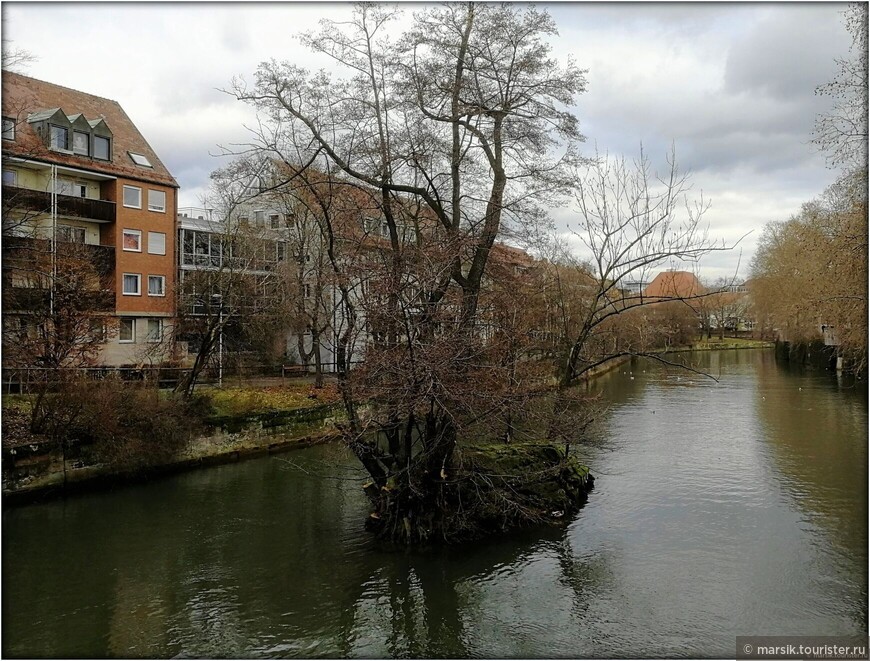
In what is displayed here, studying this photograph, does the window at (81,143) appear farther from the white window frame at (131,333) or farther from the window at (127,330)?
the window at (127,330)

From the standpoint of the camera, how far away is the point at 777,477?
1706 centimetres

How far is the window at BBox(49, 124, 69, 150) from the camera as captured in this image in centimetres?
2633

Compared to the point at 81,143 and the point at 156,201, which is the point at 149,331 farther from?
the point at 81,143

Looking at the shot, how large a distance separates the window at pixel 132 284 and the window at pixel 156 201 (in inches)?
114

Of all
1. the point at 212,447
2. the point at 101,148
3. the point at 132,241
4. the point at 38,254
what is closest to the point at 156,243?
the point at 132,241

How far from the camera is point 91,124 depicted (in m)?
27.7

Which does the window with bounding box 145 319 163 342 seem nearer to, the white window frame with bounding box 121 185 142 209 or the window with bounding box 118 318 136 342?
the window with bounding box 118 318 136 342

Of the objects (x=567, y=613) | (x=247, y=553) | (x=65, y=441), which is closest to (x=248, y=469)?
(x=65, y=441)

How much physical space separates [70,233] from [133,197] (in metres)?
3.75

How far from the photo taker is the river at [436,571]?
9344 millimetres

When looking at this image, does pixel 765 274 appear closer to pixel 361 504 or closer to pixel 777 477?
pixel 777 477

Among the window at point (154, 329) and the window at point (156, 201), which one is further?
the window at point (156, 201)

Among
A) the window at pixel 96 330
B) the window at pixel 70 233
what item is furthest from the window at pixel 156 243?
the window at pixel 96 330

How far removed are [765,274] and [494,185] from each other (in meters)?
51.8
